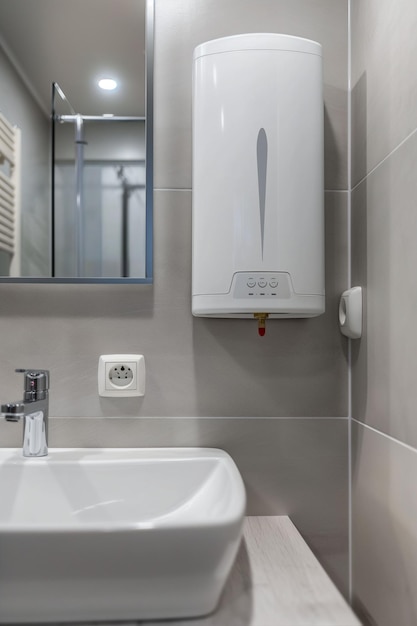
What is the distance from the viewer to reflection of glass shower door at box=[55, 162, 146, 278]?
42.3 inches

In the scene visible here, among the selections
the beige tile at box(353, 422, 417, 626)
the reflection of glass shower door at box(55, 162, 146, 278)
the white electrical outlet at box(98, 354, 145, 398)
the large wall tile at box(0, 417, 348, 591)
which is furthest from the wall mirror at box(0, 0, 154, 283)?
the beige tile at box(353, 422, 417, 626)

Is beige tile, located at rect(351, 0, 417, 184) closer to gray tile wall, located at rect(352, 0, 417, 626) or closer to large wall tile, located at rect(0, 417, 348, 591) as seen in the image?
gray tile wall, located at rect(352, 0, 417, 626)

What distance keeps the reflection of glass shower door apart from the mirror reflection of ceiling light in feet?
0.53

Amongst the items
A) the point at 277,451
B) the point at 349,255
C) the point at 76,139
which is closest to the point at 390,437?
the point at 277,451

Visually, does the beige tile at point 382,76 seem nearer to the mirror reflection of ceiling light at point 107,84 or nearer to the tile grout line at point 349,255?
the tile grout line at point 349,255

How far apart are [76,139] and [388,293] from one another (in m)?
0.69

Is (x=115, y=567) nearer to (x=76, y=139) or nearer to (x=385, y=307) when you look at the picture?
(x=385, y=307)

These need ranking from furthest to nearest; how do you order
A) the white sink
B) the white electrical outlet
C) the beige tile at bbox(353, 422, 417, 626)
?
1. the white electrical outlet
2. the beige tile at bbox(353, 422, 417, 626)
3. the white sink

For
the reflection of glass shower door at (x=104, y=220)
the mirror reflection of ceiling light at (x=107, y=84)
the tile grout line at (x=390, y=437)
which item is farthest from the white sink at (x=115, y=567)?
the mirror reflection of ceiling light at (x=107, y=84)

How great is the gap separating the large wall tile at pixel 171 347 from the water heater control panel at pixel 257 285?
0.17m

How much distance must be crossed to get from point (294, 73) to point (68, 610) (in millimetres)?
917

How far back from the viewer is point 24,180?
1.08m

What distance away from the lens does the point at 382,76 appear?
3.06ft

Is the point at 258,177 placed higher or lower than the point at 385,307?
higher
